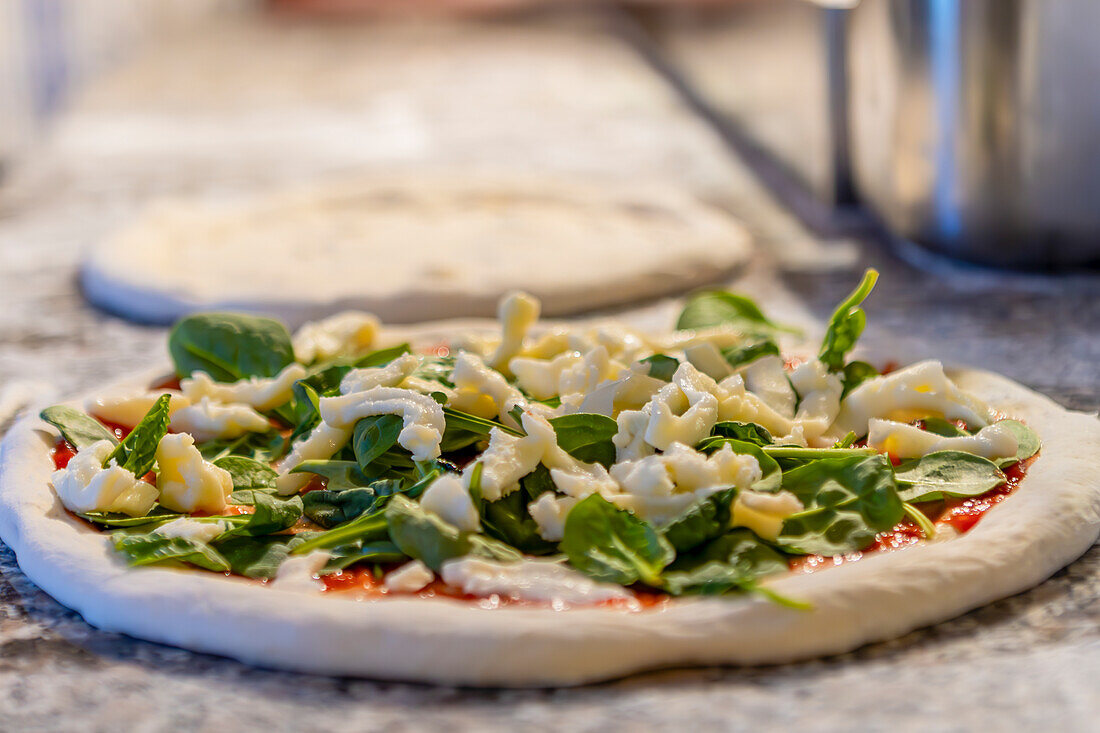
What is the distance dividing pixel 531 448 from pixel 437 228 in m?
1.35

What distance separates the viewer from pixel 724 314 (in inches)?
61.9

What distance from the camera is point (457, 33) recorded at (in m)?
6.04

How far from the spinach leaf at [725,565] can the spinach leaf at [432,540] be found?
0.44 ft

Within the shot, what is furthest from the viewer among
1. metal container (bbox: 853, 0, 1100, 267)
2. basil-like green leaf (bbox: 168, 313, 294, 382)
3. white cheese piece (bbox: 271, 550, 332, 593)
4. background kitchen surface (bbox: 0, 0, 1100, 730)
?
metal container (bbox: 853, 0, 1100, 267)

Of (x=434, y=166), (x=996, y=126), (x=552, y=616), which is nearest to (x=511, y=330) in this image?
(x=552, y=616)

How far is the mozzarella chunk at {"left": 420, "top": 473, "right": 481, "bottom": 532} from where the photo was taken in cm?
101

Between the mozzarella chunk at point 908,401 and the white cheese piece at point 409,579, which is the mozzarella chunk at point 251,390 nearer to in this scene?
the white cheese piece at point 409,579

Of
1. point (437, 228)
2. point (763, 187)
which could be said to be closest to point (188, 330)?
point (437, 228)

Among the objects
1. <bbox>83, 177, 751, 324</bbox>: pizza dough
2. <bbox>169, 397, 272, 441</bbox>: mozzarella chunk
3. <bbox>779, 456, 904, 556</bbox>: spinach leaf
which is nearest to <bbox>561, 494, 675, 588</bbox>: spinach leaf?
<bbox>779, 456, 904, 556</bbox>: spinach leaf

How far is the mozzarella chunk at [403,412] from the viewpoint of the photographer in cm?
111

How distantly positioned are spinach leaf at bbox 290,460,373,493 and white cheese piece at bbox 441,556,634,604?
0.65ft

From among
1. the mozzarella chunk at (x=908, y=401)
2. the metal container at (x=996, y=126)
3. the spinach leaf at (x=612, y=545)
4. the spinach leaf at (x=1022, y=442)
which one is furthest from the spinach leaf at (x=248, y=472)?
the metal container at (x=996, y=126)

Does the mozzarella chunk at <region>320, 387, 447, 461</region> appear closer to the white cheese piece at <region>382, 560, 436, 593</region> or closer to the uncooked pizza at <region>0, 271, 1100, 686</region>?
the uncooked pizza at <region>0, 271, 1100, 686</region>

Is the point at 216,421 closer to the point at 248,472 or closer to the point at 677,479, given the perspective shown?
the point at 248,472
